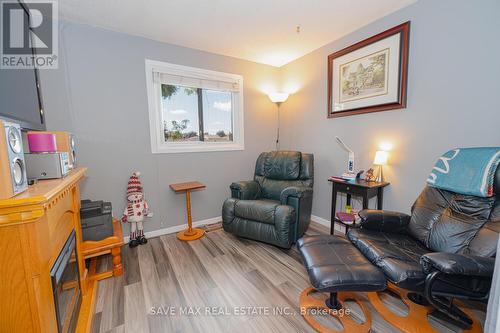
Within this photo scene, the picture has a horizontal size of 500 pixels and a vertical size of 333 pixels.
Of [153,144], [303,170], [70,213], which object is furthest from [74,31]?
[303,170]

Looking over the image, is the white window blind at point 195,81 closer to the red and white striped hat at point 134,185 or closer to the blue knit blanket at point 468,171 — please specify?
the red and white striped hat at point 134,185

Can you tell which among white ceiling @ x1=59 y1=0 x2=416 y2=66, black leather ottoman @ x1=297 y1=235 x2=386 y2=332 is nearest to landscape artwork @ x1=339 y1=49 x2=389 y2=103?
white ceiling @ x1=59 y1=0 x2=416 y2=66

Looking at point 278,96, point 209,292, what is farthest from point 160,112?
point 209,292

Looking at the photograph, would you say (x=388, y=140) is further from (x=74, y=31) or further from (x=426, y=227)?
(x=74, y=31)

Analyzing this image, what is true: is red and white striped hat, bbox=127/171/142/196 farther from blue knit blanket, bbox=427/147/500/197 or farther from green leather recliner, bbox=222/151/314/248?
blue knit blanket, bbox=427/147/500/197

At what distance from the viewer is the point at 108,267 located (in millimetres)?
2035

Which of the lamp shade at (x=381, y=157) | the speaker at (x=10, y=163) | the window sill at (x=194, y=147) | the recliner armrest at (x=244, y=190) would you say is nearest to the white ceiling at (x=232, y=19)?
the window sill at (x=194, y=147)

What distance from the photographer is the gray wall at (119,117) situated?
7.07 feet

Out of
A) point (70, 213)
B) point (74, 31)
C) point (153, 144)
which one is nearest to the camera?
point (70, 213)

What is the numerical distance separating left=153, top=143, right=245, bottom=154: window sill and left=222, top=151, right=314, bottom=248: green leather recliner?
465 mm

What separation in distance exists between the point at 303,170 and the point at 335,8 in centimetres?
174

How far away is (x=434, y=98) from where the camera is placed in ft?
6.24

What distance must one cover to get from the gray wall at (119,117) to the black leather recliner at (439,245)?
2104mm

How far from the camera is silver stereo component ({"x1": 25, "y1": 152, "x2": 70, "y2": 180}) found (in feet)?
3.67
